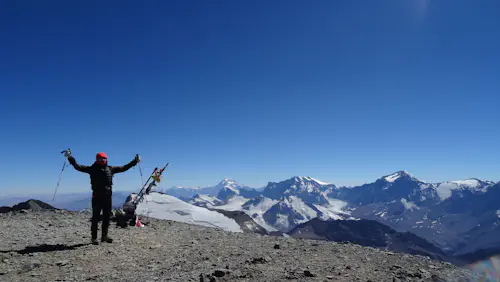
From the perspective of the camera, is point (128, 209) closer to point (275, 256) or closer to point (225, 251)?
point (225, 251)

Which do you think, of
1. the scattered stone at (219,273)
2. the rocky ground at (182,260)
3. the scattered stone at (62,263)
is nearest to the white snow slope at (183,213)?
the rocky ground at (182,260)

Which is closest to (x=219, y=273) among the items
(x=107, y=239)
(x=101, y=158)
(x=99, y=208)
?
(x=107, y=239)

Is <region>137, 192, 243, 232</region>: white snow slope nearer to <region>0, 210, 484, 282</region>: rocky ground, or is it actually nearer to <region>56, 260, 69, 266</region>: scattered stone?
<region>0, 210, 484, 282</region>: rocky ground

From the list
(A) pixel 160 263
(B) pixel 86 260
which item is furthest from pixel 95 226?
(A) pixel 160 263

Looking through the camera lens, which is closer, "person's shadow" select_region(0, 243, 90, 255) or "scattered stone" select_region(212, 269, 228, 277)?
→ "scattered stone" select_region(212, 269, 228, 277)

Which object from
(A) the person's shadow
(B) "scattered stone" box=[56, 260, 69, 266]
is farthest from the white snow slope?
(B) "scattered stone" box=[56, 260, 69, 266]

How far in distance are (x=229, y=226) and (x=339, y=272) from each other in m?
81.6

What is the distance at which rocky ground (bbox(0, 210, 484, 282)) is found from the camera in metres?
8.41

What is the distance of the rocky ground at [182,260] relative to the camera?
841 cm

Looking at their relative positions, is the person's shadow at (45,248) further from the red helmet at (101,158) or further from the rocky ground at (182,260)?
the red helmet at (101,158)

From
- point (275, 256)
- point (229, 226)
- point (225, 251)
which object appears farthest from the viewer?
point (229, 226)

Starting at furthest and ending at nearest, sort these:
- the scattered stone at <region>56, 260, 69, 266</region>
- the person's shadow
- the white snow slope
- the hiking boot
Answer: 1. the white snow slope
2. the hiking boot
3. the person's shadow
4. the scattered stone at <region>56, 260, 69, 266</region>

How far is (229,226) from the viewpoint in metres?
87.2

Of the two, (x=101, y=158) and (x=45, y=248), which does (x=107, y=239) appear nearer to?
(x=45, y=248)
